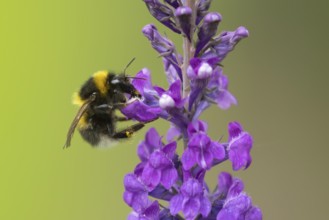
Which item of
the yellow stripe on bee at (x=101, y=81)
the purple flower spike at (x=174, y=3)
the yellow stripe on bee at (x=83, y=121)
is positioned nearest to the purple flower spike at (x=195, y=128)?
the purple flower spike at (x=174, y=3)

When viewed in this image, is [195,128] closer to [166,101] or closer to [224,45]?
[166,101]

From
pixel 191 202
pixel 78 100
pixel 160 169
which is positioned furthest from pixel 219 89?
pixel 78 100

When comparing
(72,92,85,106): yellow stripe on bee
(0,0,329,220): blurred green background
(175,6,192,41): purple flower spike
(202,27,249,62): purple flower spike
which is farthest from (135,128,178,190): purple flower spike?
(0,0,329,220): blurred green background

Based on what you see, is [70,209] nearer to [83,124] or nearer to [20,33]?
[20,33]

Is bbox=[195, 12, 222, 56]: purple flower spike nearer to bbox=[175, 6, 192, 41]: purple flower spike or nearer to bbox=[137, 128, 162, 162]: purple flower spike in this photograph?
bbox=[175, 6, 192, 41]: purple flower spike

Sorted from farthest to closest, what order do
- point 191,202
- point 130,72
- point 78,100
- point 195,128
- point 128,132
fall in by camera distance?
point 130,72
point 78,100
point 128,132
point 195,128
point 191,202

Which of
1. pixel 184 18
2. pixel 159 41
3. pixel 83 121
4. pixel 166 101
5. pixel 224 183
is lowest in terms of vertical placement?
pixel 224 183

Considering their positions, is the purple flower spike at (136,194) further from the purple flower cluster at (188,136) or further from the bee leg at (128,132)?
the bee leg at (128,132)
